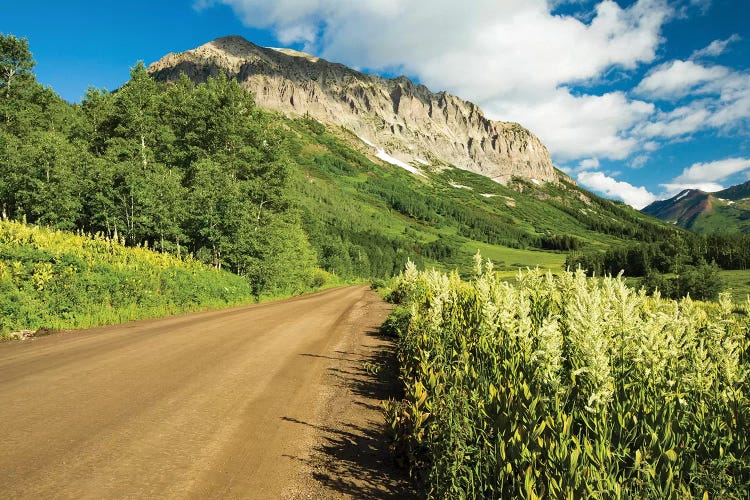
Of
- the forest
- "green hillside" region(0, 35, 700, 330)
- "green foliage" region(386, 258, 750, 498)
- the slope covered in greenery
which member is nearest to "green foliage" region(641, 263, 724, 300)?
"green hillside" region(0, 35, 700, 330)

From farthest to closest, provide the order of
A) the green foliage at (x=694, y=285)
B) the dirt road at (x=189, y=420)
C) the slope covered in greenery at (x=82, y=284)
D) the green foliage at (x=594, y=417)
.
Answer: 1. the green foliage at (x=694, y=285)
2. the slope covered in greenery at (x=82, y=284)
3. the dirt road at (x=189, y=420)
4. the green foliage at (x=594, y=417)

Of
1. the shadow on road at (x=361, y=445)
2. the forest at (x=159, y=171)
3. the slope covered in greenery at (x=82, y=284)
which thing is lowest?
the shadow on road at (x=361, y=445)

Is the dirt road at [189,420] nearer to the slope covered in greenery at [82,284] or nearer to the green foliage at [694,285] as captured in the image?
the slope covered in greenery at [82,284]

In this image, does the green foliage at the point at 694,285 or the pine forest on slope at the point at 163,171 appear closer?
the pine forest on slope at the point at 163,171

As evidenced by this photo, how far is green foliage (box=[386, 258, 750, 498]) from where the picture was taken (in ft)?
10.5

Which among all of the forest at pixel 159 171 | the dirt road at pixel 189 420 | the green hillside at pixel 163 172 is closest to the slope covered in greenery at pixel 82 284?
the dirt road at pixel 189 420

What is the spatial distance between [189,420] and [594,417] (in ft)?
20.2

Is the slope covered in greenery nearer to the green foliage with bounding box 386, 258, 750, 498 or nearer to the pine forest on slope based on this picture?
the pine forest on slope

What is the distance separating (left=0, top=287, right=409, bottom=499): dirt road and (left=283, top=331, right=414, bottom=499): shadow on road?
0.02m

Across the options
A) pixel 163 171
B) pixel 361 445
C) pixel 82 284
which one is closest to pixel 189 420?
pixel 361 445

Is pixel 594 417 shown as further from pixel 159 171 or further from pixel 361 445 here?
pixel 159 171

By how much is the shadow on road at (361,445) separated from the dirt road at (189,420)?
24mm

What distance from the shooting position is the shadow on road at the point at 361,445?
16.6 ft

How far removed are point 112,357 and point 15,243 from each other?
7898mm
